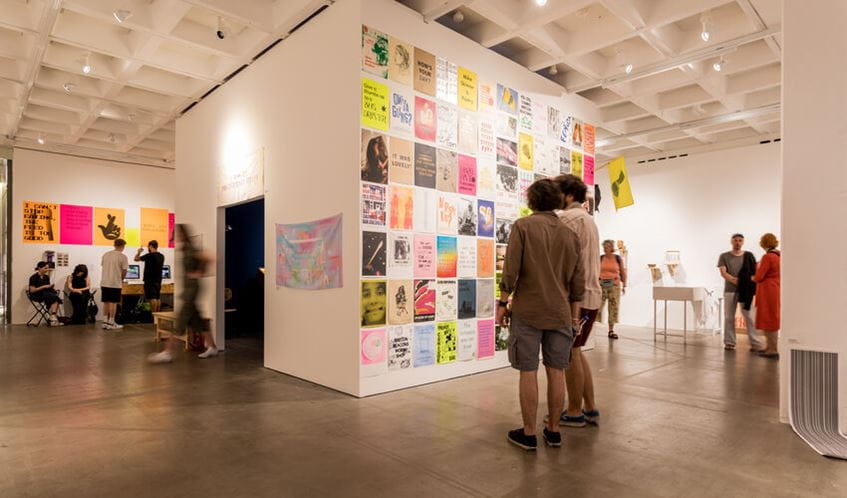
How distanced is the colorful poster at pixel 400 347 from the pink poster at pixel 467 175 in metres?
1.49

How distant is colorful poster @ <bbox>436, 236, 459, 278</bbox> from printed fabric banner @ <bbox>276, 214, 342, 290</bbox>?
38.0 inches

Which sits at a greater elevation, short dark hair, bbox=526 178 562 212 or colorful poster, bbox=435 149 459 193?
colorful poster, bbox=435 149 459 193

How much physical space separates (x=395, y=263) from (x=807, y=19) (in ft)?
11.2

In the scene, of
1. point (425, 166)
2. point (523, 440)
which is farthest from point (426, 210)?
point (523, 440)

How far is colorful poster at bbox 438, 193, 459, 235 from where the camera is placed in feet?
15.1

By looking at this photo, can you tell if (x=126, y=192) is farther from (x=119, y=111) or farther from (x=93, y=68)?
(x=93, y=68)

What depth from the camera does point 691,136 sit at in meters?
8.82

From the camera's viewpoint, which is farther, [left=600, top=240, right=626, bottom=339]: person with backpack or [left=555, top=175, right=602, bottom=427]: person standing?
[left=600, top=240, right=626, bottom=339]: person with backpack

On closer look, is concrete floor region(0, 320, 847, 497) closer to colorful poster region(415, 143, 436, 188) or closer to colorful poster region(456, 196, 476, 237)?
colorful poster region(456, 196, 476, 237)

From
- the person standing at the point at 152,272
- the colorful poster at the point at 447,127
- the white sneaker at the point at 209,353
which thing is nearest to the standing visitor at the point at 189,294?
the white sneaker at the point at 209,353

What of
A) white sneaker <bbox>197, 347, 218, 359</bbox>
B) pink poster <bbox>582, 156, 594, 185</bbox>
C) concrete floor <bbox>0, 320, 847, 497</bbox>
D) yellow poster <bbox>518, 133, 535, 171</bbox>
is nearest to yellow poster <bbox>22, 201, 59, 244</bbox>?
concrete floor <bbox>0, 320, 847, 497</bbox>

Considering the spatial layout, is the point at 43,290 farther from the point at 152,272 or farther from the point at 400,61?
the point at 400,61

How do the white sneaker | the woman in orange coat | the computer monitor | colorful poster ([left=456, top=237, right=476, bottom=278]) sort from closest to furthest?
colorful poster ([left=456, top=237, right=476, bottom=278])
the white sneaker
the woman in orange coat
the computer monitor

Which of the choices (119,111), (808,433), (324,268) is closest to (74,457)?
(324,268)
